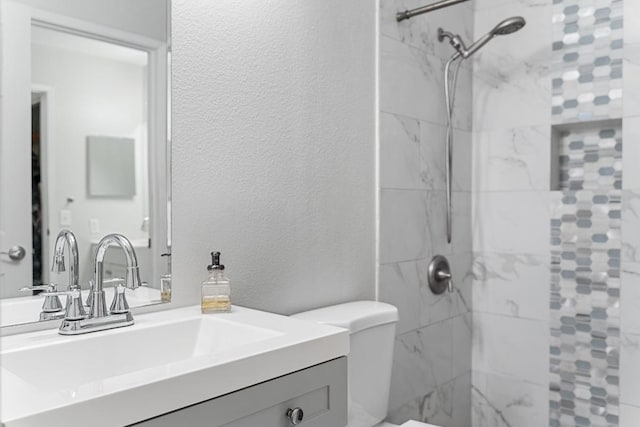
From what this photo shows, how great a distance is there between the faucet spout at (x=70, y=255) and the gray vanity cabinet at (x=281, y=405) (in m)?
0.46

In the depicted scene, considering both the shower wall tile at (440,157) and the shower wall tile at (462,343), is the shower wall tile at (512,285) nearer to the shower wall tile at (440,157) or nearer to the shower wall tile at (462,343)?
the shower wall tile at (462,343)

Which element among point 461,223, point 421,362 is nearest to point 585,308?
point 461,223

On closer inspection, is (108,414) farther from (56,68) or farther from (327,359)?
(56,68)

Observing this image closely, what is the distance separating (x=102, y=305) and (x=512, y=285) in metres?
1.81

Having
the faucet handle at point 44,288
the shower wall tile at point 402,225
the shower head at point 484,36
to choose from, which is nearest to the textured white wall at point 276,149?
the shower wall tile at point 402,225

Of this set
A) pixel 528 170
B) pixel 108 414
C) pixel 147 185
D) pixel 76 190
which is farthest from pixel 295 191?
pixel 528 170

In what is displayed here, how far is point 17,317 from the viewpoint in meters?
1.13

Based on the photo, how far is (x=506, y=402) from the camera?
2.45 m

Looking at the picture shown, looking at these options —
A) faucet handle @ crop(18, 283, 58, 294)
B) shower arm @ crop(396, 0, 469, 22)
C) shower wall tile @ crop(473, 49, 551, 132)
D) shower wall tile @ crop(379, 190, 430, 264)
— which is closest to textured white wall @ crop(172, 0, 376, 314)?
shower wall tile @ crop(379, 190, 430, 264)

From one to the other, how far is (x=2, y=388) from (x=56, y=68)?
2.26 ft

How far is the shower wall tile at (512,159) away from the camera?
7.64 feet

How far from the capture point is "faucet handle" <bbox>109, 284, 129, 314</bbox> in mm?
→ 1180

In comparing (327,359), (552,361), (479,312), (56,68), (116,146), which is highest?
(56,68)

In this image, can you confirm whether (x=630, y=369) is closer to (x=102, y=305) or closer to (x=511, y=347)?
(x=511, y=347)
